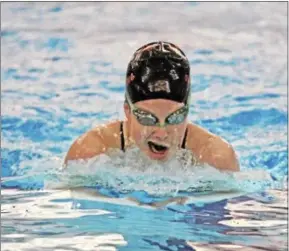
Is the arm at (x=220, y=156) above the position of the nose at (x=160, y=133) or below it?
below

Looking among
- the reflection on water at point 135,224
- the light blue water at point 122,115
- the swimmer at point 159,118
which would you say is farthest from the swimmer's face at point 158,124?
the reflection on water at point 135,224

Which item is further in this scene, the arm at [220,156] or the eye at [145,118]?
the arm at [220,156]

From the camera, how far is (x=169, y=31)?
793cm

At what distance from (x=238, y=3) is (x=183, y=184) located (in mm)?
4931

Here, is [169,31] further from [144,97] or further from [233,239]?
[233,239]

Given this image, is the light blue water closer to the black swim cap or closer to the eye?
the eye

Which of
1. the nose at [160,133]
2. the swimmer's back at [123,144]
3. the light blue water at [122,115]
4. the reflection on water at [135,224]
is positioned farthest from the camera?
the swimmer's back at [123,144]

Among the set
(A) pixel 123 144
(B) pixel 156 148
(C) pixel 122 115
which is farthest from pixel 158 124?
(C) pixel 122 115

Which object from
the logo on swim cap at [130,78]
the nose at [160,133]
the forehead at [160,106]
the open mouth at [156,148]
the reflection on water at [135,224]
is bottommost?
the reflection on water at [135,224]

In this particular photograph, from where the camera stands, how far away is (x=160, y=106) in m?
4.07

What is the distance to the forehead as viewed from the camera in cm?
405

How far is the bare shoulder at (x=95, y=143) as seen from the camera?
14.4 feet

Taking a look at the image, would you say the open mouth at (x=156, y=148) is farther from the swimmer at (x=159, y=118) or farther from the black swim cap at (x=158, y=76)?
the black swim cap at (x=158, y=76)

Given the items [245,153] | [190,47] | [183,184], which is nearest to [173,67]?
[183,184]
